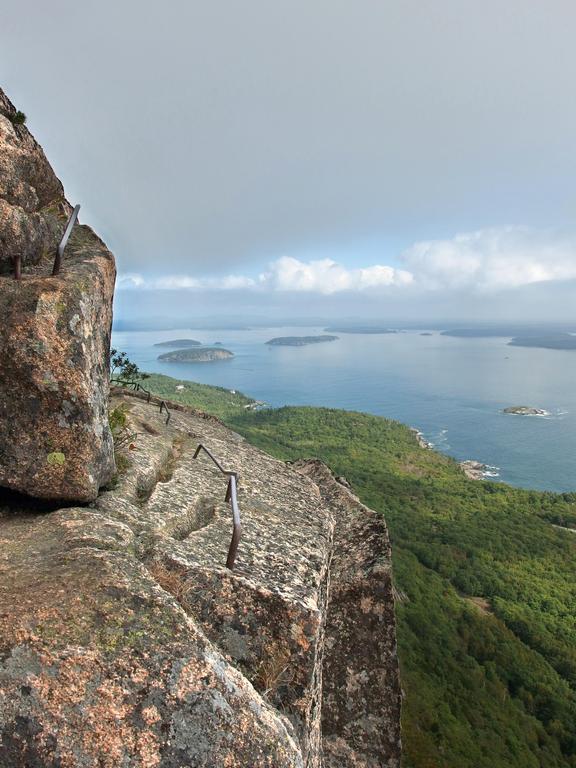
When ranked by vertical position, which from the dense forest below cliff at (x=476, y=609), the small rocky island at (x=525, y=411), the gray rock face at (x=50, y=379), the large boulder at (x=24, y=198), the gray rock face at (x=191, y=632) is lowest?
the dense forest below cliff at (x=476, y=609)

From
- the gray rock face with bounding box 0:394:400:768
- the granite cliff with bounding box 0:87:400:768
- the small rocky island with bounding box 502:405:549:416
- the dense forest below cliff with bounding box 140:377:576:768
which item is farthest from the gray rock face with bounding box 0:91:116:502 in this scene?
the small rocky island with bounding box 502:405:549:416

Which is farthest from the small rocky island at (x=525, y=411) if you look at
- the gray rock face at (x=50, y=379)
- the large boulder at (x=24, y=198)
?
the gray rock face at (x=50, y=379)

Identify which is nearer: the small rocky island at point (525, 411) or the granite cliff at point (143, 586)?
the granite cliff at point (143, 586)

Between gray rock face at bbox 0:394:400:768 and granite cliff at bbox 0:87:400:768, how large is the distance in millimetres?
17

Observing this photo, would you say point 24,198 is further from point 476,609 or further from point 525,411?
point 525,411

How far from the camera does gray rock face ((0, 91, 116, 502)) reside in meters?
5.46

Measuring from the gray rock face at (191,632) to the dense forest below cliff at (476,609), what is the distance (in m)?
29.1

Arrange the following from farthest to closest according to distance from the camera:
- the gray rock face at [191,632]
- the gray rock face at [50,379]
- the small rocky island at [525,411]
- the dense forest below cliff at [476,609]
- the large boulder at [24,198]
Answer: the small rocky island at [525,411] → the dense forest below cliff at [476,609] → the large boulder at [24,198] → the gray rock face at [50,379] → the gray rock face at [191,632]

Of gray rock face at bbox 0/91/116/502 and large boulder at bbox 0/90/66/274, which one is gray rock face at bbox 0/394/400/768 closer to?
gray rock face at bbox 0/91/116/502

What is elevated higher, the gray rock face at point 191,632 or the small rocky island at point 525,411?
the gray rock face at point 191,632

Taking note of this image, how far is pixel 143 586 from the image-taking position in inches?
163

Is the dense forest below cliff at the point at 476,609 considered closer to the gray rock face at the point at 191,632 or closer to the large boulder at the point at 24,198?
the gray rock face at the point at 191,632

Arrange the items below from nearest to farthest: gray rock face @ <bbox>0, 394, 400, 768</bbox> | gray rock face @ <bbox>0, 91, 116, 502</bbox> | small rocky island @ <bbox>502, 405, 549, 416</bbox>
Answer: gray rock face @ <bbox>0, 394, 400, 768</bbox>
gray rock face @ <bbox>0, 91, 116, 502</bbox>
small rocky island @ <bbox>502, 405, 549, 416</bbox>

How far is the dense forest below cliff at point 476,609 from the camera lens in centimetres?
3788
